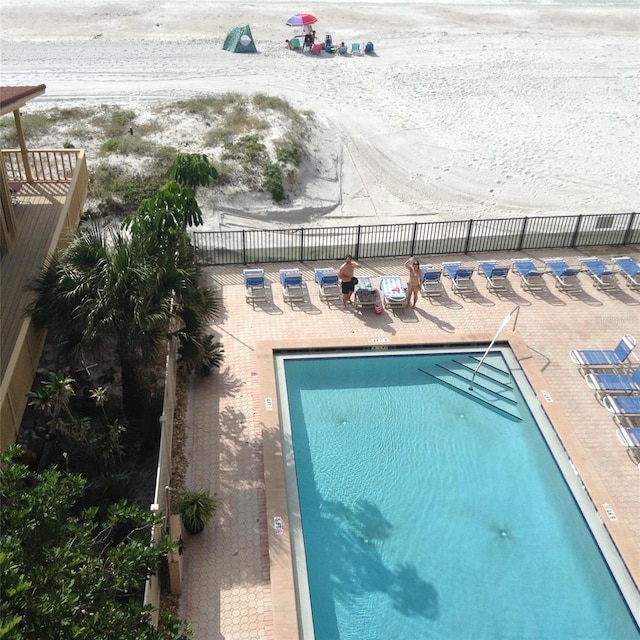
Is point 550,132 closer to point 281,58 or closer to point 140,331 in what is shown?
point 281,58

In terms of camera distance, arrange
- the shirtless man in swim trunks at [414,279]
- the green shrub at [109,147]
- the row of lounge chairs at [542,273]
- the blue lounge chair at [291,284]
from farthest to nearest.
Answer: the green shrub at [109,147] → the row of lounge chairs at [542,273] → the blue lounge chair at [291,284] → the shirtless man in swim trunks at [414,279]

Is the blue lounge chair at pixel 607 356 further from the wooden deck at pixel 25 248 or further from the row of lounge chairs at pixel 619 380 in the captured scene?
the wooden deck at pixel 25 248

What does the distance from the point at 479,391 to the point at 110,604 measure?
10.9 m

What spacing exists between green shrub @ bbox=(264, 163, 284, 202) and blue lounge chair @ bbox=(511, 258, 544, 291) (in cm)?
1131

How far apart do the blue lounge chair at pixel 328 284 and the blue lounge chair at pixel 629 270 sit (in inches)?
352

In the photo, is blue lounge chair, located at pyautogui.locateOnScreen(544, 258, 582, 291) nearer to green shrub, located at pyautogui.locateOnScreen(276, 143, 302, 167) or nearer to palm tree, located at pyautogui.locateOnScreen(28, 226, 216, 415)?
palm tree, located at pyautogui.locateOnScreen(28, 226, 216, 415)

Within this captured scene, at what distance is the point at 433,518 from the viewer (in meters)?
13.3

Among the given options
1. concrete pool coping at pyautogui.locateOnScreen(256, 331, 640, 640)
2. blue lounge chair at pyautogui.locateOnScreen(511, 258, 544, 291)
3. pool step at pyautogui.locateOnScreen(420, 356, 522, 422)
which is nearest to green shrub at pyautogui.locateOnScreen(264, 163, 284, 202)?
blue lounge chair at pyautogui.locateOnScreen(511, 258, 544, 291)

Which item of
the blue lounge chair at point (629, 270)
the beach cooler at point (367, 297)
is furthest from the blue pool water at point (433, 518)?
the blue lounge chair at point (629, 270)

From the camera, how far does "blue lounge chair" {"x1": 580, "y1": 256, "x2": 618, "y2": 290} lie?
20797 mm

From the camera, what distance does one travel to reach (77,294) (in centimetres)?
1252

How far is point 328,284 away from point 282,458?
275 inches

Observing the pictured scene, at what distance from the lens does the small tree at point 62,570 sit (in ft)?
23.0

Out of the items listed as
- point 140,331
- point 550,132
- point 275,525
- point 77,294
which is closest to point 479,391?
point 275,525
